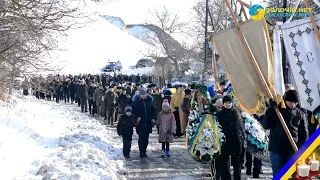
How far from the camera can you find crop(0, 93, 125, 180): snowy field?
818 centimetres

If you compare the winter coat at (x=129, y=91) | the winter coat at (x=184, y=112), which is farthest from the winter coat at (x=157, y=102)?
the winter coat at (x=129, y=91)

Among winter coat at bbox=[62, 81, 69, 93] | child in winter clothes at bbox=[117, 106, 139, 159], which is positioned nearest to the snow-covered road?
child in winter clothes at bbox=[117, 106, 139, 159]

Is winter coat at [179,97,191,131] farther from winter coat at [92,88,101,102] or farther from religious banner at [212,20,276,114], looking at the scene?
winter coat at [92,88,101,102]

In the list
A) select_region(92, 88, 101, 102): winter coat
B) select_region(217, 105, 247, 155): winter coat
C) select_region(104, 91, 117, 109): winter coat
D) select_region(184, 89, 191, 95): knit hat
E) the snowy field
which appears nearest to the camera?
select_region(217, 105, 247, 155): winter coat


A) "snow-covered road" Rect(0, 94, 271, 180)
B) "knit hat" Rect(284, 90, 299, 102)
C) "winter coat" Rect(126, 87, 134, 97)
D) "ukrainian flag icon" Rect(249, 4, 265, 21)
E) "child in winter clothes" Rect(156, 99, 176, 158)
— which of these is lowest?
"snow-covered road" Rect(0, 94, 271, 180)

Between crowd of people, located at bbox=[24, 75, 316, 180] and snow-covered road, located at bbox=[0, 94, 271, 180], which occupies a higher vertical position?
crowd of people, located at bbox=[24, 75, 316, 180]

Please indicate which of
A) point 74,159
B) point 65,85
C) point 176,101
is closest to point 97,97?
point 176,101

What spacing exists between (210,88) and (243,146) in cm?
299

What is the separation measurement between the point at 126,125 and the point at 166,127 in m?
1.00

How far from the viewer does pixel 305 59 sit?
621cm

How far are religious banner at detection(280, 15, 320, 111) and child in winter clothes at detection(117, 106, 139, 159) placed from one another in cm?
587

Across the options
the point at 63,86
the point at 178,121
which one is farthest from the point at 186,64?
the point at 178,121

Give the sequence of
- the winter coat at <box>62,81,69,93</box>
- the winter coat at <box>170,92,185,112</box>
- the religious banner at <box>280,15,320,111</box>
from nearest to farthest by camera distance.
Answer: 1. the religious banner at <box>280,15,320,111</box>
2. the winter coat at <box>170,92,185,112</box>
3. the winter coat at <box>62,81,69,93</box>

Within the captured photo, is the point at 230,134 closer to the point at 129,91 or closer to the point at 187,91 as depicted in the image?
the point at 187,91
